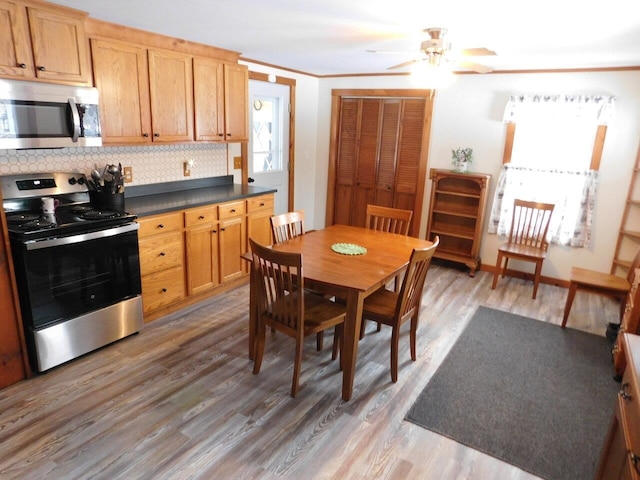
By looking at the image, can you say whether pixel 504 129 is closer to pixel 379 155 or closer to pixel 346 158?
A: pixel 379 155

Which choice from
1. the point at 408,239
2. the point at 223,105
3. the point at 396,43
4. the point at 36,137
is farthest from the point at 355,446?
the point at 223,105

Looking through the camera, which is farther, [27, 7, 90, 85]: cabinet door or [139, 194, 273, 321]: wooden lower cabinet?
[139, 194, 273, 321]: wooden lower cabinet

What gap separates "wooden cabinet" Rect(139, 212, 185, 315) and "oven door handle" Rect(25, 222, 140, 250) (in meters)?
0.17

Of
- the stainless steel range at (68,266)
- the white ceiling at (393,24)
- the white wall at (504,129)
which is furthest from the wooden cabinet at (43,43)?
the white wall at (504,129)

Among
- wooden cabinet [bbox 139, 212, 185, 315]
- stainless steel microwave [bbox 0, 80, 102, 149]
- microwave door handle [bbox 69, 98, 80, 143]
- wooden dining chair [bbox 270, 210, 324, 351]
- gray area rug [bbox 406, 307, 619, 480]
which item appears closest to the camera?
gray area rug [bbox 406, 307, 619, 480]

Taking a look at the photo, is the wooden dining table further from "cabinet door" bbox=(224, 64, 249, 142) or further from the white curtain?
the white curtain

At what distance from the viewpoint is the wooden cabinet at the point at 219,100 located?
3.69 meters

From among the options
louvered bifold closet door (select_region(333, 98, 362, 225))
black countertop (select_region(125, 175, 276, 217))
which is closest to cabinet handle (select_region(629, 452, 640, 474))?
black countertop (select_region(125, 175, 276, 217))

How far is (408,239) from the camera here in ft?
10.8

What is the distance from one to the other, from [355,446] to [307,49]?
125 inches

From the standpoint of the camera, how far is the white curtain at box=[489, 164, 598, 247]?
4.30 metres

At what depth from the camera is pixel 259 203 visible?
4.14m

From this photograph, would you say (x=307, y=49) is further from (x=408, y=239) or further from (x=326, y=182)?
(x=326, y=182)

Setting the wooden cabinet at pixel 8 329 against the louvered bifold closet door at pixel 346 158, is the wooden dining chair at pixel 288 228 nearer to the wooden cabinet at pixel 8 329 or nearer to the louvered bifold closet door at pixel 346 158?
the wooden cabinet at pixel 8 329
